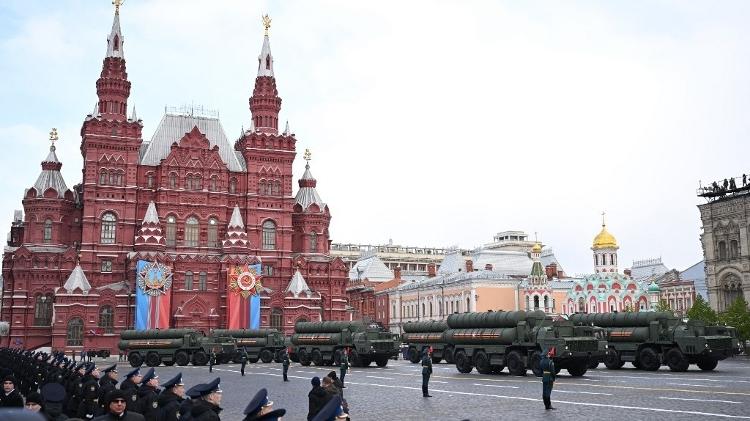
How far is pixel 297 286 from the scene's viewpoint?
66438 millimetres

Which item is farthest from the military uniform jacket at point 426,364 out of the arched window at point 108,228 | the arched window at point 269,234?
the arched window at point 269,234

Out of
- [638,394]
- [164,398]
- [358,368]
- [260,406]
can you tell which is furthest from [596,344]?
[260,406]

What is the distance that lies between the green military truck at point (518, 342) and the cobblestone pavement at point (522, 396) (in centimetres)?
83

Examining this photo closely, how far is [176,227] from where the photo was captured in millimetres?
65250

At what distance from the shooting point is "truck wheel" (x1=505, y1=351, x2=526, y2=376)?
3219 centimetres

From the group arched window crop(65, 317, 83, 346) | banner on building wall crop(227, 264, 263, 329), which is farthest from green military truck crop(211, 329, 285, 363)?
arched window crop(65, 317, 83, 346)

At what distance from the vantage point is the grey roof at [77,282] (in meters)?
59.0

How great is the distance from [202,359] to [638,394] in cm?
3146

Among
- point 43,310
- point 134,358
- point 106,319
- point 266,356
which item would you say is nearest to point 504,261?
point 266,356

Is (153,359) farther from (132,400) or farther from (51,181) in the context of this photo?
(132,400)

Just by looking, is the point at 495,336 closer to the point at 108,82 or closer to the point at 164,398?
the point at 164,398

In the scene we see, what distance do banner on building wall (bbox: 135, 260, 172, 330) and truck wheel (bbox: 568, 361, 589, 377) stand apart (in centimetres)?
3848

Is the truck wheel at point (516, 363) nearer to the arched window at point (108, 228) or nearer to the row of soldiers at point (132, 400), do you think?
the row of soldiers at point (132, 400)

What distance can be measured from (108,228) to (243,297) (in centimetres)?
1296
